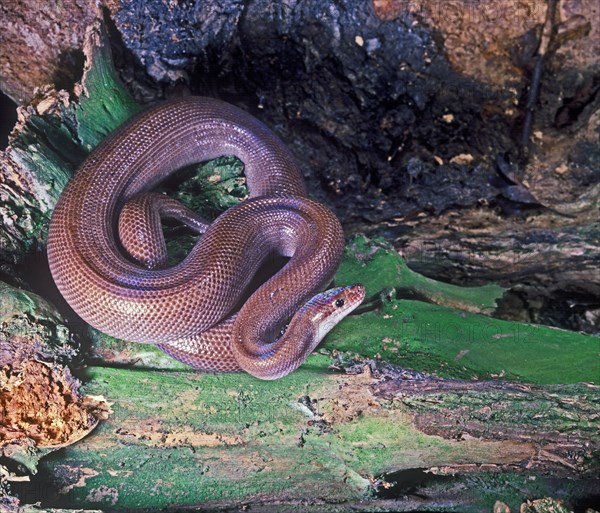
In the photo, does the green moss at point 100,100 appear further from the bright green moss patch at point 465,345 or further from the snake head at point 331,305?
the bright green moss patch at point 465,345

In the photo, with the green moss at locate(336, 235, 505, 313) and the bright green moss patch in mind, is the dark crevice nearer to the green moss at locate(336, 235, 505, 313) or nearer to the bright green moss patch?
the green moss at locate(336, 235, 505, 313)

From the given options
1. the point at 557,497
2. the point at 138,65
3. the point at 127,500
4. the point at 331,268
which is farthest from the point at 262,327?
the point at 138,65

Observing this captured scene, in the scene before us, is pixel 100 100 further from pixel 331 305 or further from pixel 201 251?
pixel 331 305

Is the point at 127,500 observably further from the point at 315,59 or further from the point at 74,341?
the point at 315,59

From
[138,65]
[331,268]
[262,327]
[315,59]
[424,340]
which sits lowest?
[262,327]

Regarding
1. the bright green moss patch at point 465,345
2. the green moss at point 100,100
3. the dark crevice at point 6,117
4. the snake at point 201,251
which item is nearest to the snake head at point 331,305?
the snake at point 201,251

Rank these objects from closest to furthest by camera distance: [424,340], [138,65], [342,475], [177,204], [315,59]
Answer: [342,475], [424,340], [177,204], [138,65], [315,59]

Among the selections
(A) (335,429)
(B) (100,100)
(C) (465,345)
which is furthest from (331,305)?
(B) (100,100)
